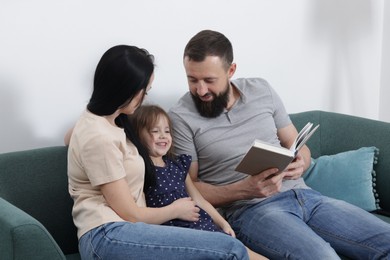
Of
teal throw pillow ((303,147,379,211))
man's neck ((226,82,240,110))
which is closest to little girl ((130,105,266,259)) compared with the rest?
man's neck ((226,82,240,110))

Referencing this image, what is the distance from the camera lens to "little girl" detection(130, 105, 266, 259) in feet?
7.92

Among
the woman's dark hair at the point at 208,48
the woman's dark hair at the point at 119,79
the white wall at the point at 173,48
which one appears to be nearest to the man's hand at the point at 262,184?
the woman's dark hair at the point at 208,48

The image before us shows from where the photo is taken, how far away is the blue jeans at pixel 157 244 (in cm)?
204

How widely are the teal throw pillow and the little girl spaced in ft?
2.09

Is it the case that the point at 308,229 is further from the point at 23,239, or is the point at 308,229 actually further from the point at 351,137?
the point at 23,239

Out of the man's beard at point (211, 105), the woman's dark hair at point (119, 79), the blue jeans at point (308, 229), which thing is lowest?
the blue jeans at point (308, 229)

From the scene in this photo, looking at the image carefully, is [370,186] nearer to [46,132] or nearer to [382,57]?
[382,57]

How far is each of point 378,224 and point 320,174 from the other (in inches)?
20.5

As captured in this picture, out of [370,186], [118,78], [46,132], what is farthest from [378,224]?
[46,132]

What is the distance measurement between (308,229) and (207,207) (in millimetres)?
371

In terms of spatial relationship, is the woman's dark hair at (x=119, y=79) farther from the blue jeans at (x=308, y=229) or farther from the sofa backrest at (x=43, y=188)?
the blue jeans at (x=308, y=229)

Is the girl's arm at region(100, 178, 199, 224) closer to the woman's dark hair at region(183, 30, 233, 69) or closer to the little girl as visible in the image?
the little girl

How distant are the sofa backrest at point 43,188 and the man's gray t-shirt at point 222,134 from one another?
17.7 inches

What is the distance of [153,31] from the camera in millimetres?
2961
